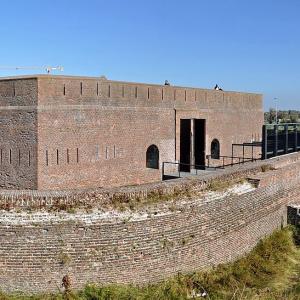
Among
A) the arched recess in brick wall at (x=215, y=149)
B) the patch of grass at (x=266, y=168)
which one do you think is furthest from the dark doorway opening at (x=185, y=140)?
the patch of grass at (x=266, y=168)

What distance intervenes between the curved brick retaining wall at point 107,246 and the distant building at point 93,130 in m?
4.67

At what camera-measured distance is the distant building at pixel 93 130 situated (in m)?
12.4

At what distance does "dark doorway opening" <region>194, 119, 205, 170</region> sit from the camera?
18531 mm

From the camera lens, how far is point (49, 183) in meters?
12.5

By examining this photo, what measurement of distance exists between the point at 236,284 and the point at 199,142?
33.8ft

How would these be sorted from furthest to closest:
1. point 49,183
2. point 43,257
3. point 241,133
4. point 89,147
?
point 241,133
point 89,147
point 49,183
point 43,257

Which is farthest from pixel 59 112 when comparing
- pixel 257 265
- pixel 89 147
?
pixel 257 265

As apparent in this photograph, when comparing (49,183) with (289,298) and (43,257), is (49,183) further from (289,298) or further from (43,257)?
(289,298)

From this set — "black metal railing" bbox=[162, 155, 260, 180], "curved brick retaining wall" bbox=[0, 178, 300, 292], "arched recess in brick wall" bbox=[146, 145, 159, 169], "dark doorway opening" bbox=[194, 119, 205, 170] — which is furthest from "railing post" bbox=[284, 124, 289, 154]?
"curved brick retaining wall" bbox=[0, 178, 300, 292]

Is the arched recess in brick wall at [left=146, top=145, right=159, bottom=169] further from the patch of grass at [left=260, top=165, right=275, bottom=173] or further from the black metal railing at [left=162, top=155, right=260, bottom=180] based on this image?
the patch of grass at [left=260, top=165, right=275, bottom=173]

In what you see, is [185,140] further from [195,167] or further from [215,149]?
[215,149]

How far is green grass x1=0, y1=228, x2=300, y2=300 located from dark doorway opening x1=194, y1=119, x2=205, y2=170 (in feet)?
25.2

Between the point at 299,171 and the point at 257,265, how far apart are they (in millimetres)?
5445

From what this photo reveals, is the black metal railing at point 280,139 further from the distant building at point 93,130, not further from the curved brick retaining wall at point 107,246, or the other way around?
the curved brick retaining wall at point 107,246
